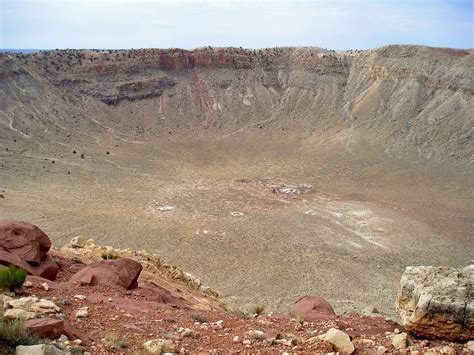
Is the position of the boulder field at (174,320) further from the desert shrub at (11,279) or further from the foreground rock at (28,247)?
the desert shrub at (11,279)

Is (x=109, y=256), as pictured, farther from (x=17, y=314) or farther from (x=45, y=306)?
(x=17, y=314)

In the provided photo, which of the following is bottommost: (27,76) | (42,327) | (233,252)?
(233,252)

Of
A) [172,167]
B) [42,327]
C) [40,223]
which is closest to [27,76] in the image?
[172,167]

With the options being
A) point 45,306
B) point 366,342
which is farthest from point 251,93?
point 45,306

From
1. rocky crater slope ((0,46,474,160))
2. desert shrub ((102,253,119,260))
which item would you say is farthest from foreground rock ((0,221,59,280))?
rocky crater slope ((0,46,474,160))

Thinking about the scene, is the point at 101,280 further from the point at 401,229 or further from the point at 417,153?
the point at 417,153

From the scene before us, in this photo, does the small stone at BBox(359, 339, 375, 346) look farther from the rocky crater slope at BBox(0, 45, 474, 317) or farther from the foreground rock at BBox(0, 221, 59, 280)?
the rocky crater slope at BBox(0, 45, 474, 317)

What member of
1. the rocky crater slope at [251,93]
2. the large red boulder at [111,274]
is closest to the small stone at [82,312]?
the large red boulder at [111,274]

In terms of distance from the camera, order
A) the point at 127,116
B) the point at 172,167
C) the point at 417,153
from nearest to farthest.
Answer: the point at 172,167, the point at 417,153, the point at 127,116
